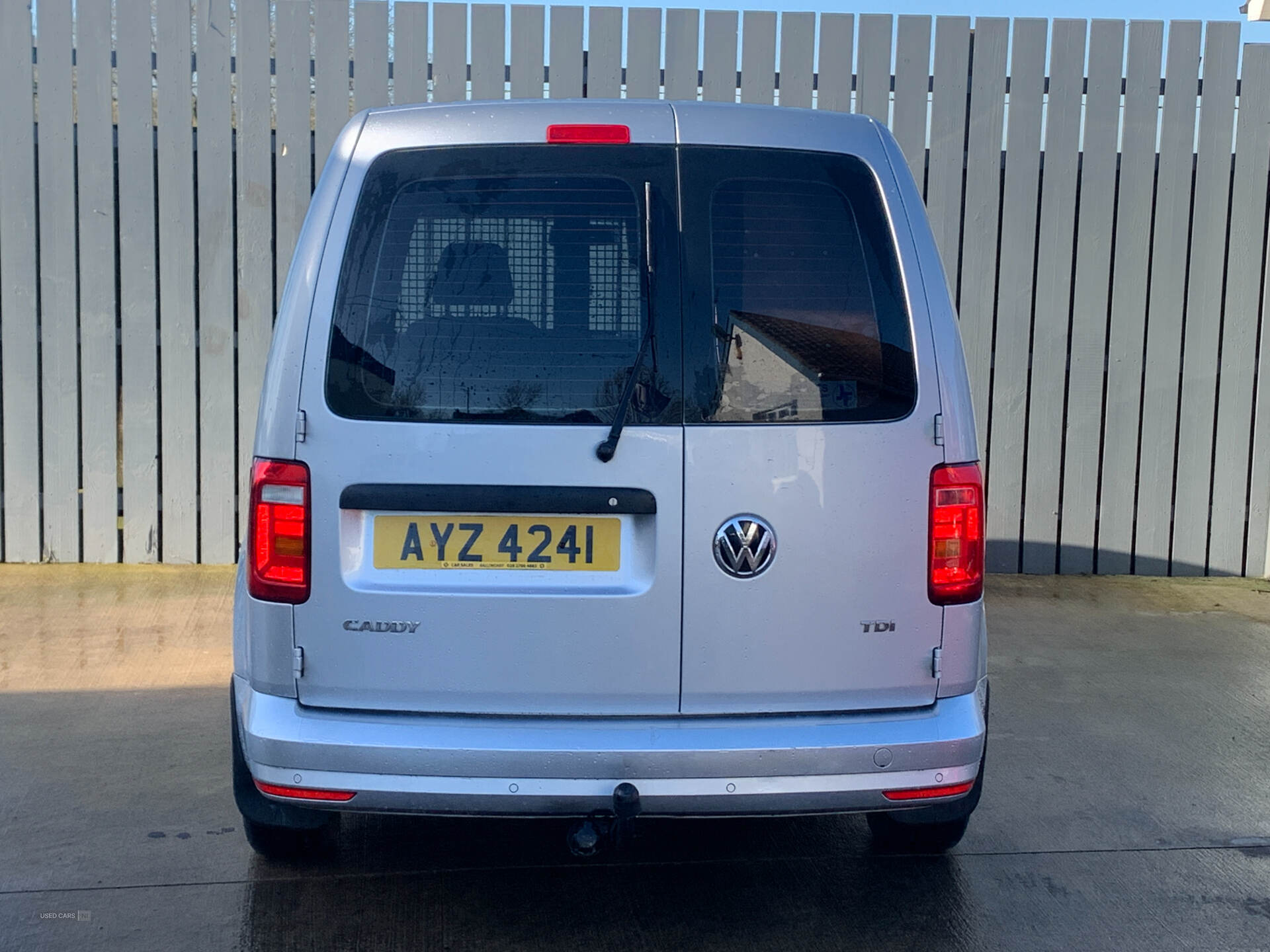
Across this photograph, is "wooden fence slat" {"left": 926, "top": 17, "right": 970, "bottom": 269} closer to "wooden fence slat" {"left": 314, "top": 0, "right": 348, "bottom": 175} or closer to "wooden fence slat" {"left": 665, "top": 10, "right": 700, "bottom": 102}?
"wooden fence slat" {"left": 665, "top": 10, "right": 700, "bottom": 102}

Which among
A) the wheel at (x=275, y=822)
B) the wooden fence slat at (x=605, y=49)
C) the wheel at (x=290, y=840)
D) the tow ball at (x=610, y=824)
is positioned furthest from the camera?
the wooden fence slat at (x=605, y=49)

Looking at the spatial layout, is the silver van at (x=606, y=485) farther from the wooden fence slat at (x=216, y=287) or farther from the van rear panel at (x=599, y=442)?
the wooden fence slat at (x=216, y=287)

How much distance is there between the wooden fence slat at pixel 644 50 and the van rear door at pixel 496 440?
12.3 feet

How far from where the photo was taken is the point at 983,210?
6438 mm

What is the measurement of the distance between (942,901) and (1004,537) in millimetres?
3721

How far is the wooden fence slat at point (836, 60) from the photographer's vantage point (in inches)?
247

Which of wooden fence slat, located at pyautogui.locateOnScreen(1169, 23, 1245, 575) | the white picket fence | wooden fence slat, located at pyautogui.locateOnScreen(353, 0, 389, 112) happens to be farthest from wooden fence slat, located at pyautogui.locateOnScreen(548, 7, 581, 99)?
wooden fence slat, located at pyautogui.locateOnScreen(1169, 23, 1245, 575)

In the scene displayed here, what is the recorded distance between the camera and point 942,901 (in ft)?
10.4

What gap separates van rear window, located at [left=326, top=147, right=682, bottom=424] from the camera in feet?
8.58

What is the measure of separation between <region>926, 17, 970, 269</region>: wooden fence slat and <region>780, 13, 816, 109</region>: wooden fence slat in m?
0.64

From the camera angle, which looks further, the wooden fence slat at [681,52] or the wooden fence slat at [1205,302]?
the wooden fence slat at [1205,302]

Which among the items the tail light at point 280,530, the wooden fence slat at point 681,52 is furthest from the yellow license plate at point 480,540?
the wooden fence slat at point 681,52

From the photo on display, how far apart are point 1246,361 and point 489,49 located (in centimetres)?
418

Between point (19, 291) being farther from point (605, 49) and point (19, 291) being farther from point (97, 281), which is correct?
point (605, 49)
